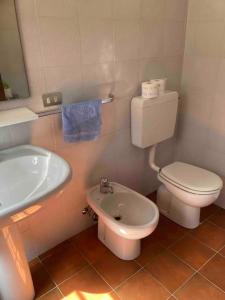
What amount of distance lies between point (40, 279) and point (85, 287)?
0.29 m

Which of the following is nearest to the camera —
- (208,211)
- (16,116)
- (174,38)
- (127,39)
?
(16,116)

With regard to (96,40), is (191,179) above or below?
below

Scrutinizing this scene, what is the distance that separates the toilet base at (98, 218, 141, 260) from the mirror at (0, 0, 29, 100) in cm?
102

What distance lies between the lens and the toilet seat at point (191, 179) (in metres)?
1.63

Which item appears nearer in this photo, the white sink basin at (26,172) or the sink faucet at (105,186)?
the white sink basin at (26,172)

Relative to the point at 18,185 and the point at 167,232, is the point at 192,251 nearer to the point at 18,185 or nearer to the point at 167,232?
the point at 167,232

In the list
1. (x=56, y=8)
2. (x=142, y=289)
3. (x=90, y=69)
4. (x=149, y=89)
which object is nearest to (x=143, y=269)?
(x=142, y=289)

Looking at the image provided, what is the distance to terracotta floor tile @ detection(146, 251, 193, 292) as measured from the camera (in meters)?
1.46

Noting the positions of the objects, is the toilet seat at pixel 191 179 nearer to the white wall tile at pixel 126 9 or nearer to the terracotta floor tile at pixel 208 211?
the terracotta floor tile at pixel 208 211

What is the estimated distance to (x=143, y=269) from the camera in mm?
1554

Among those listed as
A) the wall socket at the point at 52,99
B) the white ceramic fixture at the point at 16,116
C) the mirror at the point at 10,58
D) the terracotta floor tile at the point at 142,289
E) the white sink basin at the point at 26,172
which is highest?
the mirror at the point at 10,58

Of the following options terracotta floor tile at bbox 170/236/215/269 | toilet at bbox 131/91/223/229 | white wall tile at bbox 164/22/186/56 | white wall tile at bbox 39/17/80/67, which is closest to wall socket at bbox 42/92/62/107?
white wall tile at bbox 39/17/80/67

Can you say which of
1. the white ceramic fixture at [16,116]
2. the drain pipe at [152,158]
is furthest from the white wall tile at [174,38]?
the white ceramic fixture at [16,116]

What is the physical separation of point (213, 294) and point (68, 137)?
4.00 feet
